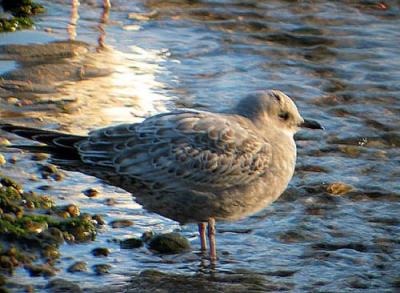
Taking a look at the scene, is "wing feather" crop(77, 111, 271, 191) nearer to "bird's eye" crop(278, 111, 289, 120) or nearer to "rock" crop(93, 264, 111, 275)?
"bird's eye" crop(278, 111, 289, 120)

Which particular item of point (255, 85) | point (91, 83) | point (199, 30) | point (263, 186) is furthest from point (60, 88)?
point (263, 186)

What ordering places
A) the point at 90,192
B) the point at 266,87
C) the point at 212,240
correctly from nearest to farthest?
the point at 212,240 → the point at 90,192 → the point at 266,87

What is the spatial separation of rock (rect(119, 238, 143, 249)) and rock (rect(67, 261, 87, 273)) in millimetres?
443

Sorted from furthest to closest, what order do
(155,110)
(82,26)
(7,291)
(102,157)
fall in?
(82,26) → (155,110) → (102,157) → (7,291)

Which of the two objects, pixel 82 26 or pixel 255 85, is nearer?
pixel 255 85

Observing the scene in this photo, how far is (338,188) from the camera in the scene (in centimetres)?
822

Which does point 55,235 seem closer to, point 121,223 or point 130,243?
point 130,243

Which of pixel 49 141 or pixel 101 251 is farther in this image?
pixel 101 251

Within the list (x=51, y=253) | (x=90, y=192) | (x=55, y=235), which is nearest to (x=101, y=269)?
(x=51, y=253)

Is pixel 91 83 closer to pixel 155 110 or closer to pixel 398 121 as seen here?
pixel 155 110

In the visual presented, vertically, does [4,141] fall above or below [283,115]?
below

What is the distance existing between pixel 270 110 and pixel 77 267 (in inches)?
61.7

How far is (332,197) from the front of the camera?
8078 millimetres

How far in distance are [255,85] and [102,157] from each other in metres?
3.96
